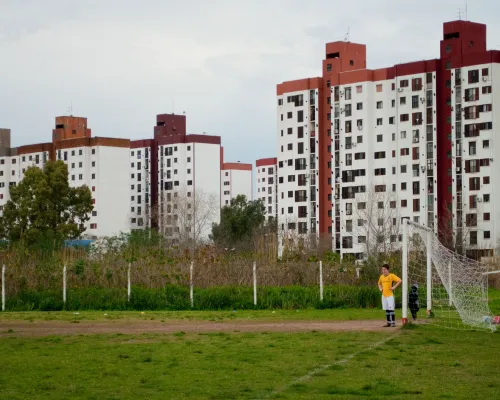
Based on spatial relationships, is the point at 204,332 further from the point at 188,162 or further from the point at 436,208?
the point at 188,162

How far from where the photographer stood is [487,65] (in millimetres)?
110500

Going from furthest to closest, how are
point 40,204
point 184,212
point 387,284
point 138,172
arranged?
point 138,172
point 184,212
point 40,204
point 387,284

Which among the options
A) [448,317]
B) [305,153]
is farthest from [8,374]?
[305,153]

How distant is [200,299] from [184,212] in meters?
106

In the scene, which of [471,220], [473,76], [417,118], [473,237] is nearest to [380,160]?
[417,118]

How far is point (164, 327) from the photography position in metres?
29.5

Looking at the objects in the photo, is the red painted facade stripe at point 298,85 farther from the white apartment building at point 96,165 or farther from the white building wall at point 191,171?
the white apartment building at point 96,165

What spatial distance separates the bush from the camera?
136 ft

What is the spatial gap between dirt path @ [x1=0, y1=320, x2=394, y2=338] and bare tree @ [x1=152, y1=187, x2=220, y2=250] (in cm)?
10964

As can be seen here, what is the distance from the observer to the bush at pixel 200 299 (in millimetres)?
41312

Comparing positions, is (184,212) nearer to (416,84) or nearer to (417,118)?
(417,118)

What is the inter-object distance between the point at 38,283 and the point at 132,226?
419 ft

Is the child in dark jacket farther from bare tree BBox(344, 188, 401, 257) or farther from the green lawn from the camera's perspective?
bare tree BBox(344, 188, 401, 257)

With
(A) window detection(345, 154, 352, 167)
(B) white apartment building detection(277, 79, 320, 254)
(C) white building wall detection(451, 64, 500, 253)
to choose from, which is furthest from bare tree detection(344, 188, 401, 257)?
(C) white building wall detection(451, 64, 500, 253)
